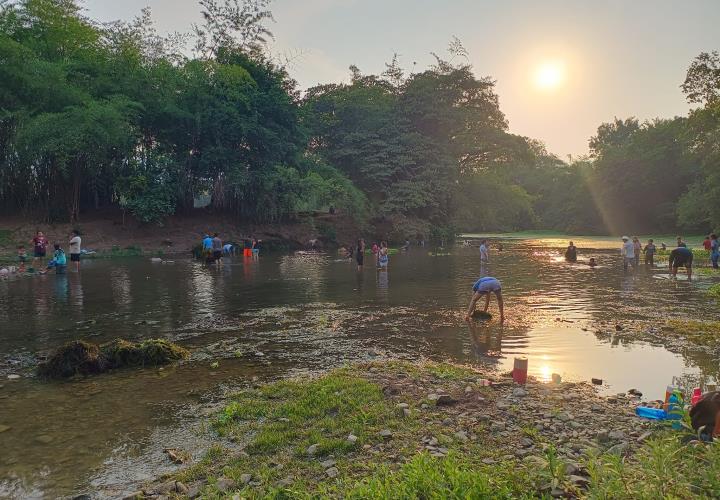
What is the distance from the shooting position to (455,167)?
Result: 5778 centimetres

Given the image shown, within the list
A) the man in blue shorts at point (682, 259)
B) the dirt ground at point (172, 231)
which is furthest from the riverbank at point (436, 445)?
the dirt ground at point (172, 231)

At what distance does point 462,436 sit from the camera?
589cm

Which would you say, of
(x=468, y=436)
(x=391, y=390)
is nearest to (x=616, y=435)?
(x=468, y=436)

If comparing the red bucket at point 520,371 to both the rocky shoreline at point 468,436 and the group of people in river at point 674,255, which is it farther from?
the group of people in river at point 674,255

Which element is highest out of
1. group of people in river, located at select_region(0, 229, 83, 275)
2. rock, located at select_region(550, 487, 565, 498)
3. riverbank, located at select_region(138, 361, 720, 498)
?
group of people in river, located at select_region(0, 229, 83, 275)

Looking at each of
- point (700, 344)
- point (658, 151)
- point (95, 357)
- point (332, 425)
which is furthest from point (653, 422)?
point (658, 151)

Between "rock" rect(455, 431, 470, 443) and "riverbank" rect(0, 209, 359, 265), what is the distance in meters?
32.5

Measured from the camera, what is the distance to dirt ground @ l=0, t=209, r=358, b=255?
118ft

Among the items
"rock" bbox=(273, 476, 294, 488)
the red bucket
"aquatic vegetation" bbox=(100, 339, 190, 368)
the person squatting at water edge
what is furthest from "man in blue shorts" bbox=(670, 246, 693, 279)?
"rock" bbox=(273, 476, 294, 488)

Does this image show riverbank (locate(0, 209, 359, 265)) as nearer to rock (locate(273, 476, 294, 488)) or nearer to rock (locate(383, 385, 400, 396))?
rock (locate(383, 385, 400, 396))

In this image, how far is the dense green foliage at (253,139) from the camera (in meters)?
34.9

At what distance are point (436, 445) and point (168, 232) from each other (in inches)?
1606

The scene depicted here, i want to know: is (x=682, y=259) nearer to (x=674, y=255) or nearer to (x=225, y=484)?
(x=674, y=255)

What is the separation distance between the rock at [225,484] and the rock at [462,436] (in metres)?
2.65
